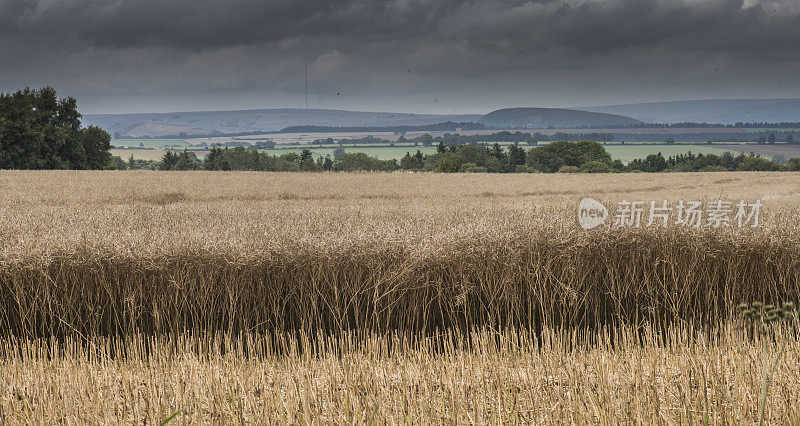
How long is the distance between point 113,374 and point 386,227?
8.94 feet

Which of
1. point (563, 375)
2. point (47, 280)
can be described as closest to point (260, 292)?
point (47, 280)

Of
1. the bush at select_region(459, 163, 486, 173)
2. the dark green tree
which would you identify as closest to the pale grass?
the bush at select_region(459, 163, 486, 173)

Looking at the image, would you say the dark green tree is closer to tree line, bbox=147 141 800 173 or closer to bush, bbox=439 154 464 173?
tree line, bbox=147 141 800 173

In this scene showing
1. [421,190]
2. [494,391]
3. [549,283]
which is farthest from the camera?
[421,190]

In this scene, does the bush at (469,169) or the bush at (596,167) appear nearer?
the bush at (596,167)

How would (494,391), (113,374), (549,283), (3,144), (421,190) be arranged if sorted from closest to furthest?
1. (494,391)
2. (113,374)
3. (549,283)
4. (421,190)
5. (3,144)

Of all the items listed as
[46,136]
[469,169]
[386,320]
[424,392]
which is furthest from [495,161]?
[424,392]

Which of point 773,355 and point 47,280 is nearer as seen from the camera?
point 773,355

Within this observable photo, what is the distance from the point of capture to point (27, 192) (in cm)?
1709

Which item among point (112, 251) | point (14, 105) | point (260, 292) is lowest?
point (260, 292)

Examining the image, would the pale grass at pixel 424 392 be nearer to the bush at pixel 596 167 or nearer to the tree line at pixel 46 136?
the tree line at pixel 46 136

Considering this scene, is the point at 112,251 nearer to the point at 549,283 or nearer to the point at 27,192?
the point at 549,283

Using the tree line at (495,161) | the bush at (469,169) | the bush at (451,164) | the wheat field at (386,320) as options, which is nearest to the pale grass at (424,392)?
the wheat field at (386,320)

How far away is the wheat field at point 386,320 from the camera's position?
3279mm
